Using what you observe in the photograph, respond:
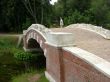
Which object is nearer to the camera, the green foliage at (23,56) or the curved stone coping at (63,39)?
the curved stone coping at (63,39)

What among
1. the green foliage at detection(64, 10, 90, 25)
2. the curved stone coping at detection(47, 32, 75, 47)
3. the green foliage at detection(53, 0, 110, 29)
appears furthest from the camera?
the green foliage at detection(53, 0, 110, 29)

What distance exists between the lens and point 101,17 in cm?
4159

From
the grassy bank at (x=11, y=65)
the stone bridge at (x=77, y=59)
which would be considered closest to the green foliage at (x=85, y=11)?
the grassy bank at (x=11, y=65)

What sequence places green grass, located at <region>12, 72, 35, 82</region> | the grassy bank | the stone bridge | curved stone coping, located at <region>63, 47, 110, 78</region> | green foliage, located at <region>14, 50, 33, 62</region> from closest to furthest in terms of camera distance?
curved stone coping, located at <region>63, 47, 110, 78</region>
the stone bridge
green grass, located at <region>12, 72, 35, 82</region>
the grassy bank
green foliage, located at <region>14, 50, 33, 62</region>

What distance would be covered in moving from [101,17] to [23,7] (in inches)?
444

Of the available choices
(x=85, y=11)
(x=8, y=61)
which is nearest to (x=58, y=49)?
(x=8, y=61)

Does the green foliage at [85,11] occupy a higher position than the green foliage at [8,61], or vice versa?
the green foliage at [85,11]

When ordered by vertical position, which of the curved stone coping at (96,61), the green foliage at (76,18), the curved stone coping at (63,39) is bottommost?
the green foliage at (76,18)

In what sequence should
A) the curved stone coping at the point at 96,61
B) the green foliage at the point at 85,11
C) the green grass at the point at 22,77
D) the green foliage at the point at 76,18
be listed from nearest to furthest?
the curved stone coping at the point at 96,61 → the green grass at the point at 22,77 → the green foliage at the point at 76,18 → the green foliage at the point at 85,11

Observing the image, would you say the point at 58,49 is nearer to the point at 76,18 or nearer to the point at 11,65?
the point at 11,65

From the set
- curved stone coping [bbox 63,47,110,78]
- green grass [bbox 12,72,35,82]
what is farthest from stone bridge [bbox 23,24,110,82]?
green grass [bbox 12,72,35,82]

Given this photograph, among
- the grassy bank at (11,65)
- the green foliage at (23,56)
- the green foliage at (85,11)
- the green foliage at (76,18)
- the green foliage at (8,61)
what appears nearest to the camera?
the grassy bank at (11,65)

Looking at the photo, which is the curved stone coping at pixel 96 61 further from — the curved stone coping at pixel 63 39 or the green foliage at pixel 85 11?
the green foliage at pixel 85 11

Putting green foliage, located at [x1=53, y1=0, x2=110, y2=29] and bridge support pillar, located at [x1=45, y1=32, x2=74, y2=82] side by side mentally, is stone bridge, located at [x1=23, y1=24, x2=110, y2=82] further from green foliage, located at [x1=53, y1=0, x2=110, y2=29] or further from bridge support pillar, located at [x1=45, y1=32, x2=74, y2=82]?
green foliage, located at [x1=53, y1=0, x2=110, y2=29]
